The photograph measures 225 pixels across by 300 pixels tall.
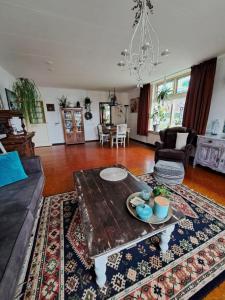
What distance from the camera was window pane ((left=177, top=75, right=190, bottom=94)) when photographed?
3756 mm

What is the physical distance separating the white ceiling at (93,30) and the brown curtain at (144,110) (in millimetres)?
1969

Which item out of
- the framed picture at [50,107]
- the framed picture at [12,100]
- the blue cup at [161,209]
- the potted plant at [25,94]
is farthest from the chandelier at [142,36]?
the framed picture at [50,107]

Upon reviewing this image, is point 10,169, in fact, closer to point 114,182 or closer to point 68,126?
point 114,182

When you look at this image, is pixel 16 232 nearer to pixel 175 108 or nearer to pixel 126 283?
pixel 126 283

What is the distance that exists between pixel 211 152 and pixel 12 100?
496cm

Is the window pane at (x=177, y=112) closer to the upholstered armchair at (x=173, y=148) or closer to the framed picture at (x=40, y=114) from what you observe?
the upholstered armchair at (x=173, y=148)

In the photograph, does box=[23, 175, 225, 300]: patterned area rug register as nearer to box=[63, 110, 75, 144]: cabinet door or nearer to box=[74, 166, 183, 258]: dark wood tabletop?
box=[74, 166, 183, 258]: dark wood tabletop

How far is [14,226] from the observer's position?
1.02m

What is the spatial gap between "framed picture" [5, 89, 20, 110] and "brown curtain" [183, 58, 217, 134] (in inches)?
179

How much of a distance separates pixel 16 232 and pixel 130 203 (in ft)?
3.03

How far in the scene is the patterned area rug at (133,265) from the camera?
962 mm

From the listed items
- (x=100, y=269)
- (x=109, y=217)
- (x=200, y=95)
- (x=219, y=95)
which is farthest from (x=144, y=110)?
(x=100, y=269)

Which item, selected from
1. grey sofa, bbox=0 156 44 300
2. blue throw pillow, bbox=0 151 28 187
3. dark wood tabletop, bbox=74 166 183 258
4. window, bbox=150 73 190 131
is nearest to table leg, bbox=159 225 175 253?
dark wood tabletop, bbox=74 166 183 258

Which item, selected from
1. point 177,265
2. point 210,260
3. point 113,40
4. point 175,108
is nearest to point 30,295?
point 177,265
